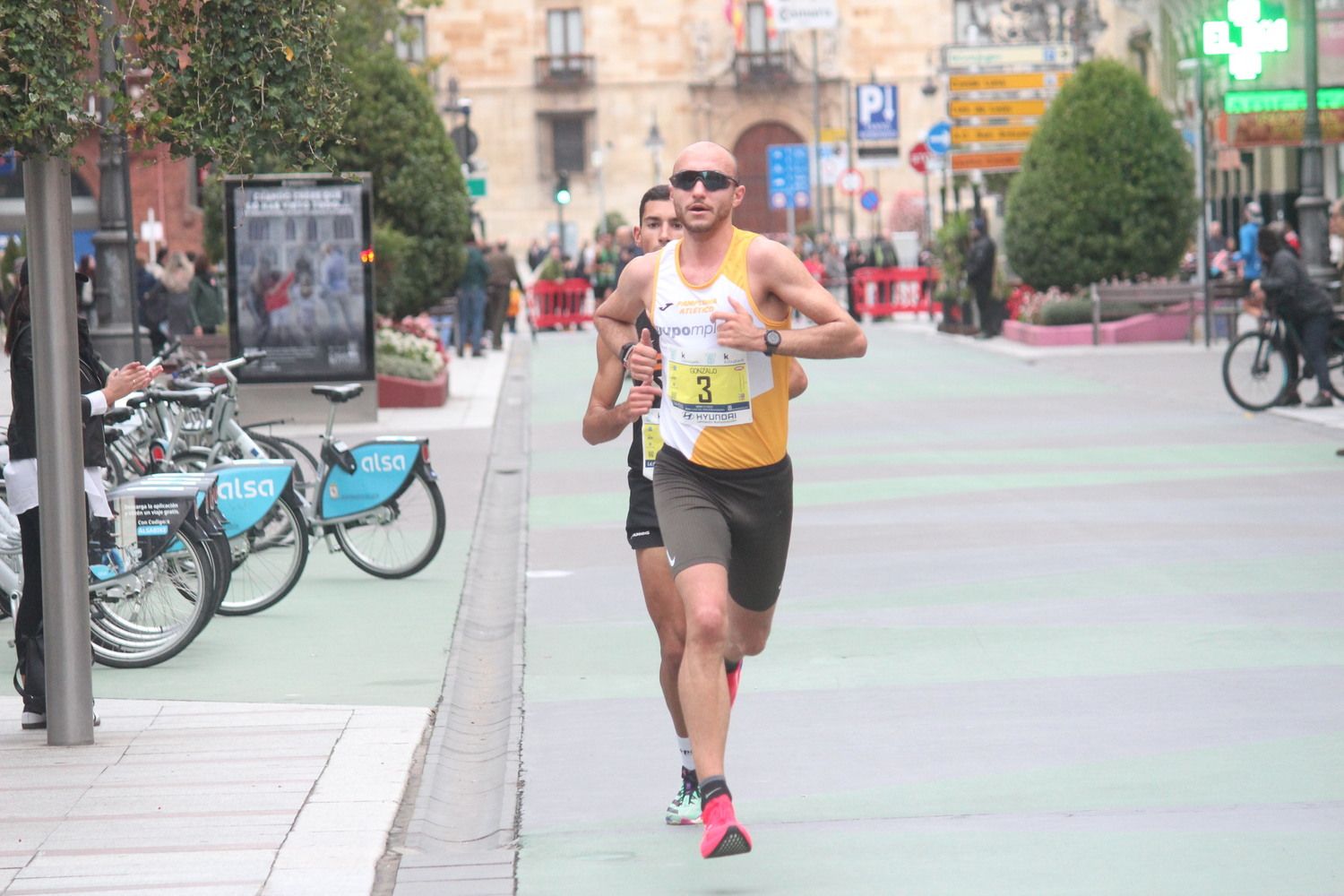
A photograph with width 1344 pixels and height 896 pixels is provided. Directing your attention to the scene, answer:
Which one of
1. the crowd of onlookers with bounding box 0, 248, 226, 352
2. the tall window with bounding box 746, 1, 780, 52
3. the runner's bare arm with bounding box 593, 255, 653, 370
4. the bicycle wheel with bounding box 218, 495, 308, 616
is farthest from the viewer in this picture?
the tall window with bounding box 746, 1, 780, 52

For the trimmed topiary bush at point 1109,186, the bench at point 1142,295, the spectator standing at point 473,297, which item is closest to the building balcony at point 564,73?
the spectator standing at point 473,297

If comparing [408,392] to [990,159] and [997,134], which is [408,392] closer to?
[997,134]

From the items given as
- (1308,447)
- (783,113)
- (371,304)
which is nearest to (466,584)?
(1308,447)

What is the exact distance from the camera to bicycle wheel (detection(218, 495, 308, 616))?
35.3 ft

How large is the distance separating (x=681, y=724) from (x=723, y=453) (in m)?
0.85

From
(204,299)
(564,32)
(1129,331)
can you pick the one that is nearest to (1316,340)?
(1129,331)

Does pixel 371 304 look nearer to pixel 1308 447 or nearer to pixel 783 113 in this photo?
pixel 1308 447

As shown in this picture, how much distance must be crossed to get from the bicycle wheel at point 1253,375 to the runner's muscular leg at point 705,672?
15058 millimetres

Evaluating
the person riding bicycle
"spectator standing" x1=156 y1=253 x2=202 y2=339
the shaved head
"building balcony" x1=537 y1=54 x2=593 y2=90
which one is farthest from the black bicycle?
"building balcony" x1=537 y1=54 x2=593 y2=90

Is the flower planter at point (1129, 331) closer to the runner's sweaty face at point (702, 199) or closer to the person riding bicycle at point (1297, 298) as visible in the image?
the person riding bicycle at point (1297, 298)

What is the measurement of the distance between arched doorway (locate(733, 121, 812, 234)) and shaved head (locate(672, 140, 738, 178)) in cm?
7794

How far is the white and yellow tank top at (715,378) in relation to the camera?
6102 mm

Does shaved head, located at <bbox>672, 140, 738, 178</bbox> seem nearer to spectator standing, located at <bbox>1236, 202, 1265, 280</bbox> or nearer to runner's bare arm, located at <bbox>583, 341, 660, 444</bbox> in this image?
runner's bare arm, located at <bbox>583, 341, 660, 444</bbox>

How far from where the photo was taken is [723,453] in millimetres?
6129
